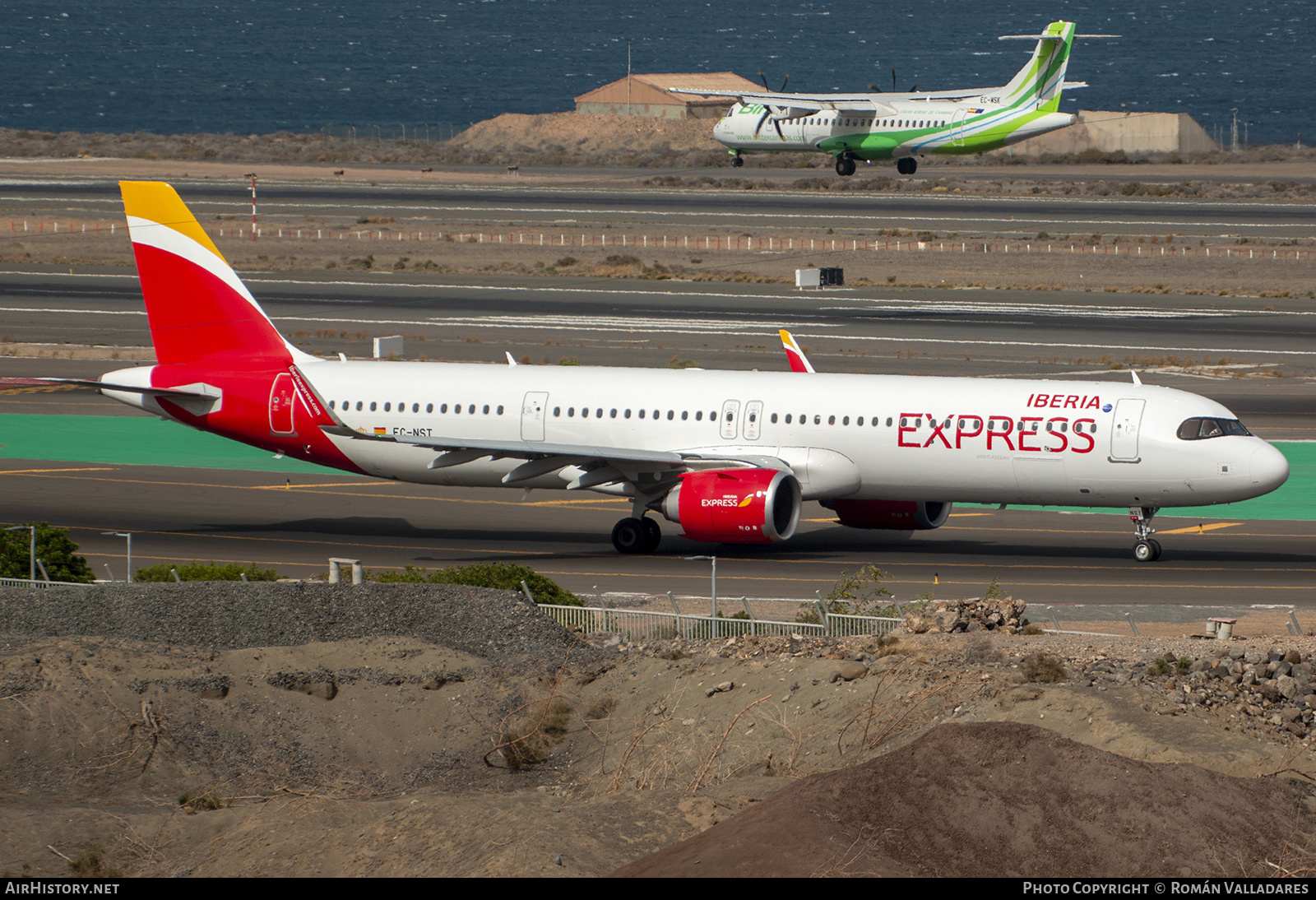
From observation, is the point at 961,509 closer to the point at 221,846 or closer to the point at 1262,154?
the point at 221,846

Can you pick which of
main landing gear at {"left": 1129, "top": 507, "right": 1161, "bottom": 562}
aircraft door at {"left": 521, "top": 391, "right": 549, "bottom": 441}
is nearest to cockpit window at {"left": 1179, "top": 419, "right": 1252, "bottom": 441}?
main landing gear at {"left": 1129, "top": 507, "right": 1161, "bottom": 562}

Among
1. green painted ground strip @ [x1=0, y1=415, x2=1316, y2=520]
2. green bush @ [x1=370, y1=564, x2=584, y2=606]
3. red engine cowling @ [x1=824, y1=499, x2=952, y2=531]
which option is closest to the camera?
green bush @ [x1=370, y1=564, x2=584, y2=606]

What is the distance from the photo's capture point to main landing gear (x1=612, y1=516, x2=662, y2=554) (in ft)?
136

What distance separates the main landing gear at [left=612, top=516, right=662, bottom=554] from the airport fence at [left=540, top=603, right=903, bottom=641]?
12014mm

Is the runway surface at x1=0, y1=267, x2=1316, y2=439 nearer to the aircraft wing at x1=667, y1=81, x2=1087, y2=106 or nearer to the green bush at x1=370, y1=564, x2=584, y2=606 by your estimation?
the green bush at x1=370, y1=564, x2=584, y2=606

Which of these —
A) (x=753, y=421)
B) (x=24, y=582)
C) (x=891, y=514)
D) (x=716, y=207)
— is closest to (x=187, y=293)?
(x=24, y=582)

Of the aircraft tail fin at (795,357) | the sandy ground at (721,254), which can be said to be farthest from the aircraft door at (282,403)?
the sandy ground at (721,254)

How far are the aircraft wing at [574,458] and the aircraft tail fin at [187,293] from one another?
5090 millimetres

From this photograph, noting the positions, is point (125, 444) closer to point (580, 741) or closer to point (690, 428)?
point (690, 428)

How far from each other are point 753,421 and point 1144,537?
9570 mm

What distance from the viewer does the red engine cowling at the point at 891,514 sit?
42.2 meters

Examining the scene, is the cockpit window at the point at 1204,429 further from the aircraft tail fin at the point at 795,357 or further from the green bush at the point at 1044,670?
the green bush at the point at 1044,670

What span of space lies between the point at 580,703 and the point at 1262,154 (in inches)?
6735
